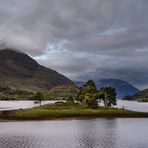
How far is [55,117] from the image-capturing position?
159m

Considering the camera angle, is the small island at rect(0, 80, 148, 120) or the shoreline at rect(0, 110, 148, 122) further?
the small island at rect(0, 80, 148, 120)

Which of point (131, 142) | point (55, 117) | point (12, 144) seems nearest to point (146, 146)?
point (131, 142)

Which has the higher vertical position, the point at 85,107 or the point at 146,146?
the point at 85,107

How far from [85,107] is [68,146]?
353 ft

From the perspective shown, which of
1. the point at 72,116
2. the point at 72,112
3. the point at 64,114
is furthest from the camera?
the point at 72,112

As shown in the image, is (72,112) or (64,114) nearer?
(64,114)

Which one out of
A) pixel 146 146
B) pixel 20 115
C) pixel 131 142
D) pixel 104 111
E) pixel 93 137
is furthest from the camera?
pixel 104 111

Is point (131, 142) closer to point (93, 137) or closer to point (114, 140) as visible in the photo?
point (114, 140)

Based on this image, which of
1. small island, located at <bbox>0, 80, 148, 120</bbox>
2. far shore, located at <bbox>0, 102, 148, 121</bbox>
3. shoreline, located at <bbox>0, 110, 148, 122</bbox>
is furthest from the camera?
small island, located at <bbox>0, 80, 148, 120</bbox>

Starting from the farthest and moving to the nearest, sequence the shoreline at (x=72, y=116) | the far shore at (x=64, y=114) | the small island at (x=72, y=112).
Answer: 1. the small island at (x=72, y=112)
2. the far shore at (x=64, y=114)
3. the shoreline at (x=72, y=116)

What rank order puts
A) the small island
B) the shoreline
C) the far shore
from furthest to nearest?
the small island
the far shore
the shoreline

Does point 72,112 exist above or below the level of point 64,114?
above

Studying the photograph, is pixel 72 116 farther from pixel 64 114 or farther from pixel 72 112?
pixel 64 114

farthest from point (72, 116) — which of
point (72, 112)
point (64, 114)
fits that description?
point (64, 114)
